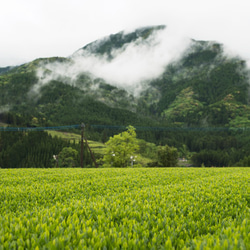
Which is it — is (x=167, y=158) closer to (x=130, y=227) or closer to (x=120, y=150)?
(x=120, y=150)

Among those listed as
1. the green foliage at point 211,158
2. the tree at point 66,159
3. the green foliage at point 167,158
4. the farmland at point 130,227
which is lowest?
the green foliage at point 211,158

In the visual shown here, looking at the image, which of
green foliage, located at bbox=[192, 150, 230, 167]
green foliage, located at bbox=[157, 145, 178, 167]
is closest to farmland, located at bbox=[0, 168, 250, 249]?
green foliage, located at bbox=[157, 145, 178, 167]

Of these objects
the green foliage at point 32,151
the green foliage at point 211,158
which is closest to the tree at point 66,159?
the green foliage at point 32,151

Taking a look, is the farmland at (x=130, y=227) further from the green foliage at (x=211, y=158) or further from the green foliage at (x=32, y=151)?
the green foliage at (x=211, y=158)

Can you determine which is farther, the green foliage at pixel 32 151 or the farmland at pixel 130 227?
the green foliage at pixel 32 151

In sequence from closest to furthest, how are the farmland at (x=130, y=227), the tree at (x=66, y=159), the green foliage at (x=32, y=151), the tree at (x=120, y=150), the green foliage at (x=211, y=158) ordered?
the farmland at (x=130, y=227), the tree at (x=120, y=150), the tree at (x=66, y=159), the green foliage at (x=32, y=151), the green foliage at (x=211, y=158)

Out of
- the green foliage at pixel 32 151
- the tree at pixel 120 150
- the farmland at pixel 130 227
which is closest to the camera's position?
the farmland at pixel 130 227

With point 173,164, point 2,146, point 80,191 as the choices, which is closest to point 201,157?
point 173,164

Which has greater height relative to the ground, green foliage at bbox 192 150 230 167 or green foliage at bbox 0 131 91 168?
green foliage at bbox 0 131 91 168

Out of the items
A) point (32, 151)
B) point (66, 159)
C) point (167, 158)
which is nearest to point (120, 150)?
point (167, 158)

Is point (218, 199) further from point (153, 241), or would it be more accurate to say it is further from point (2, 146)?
point (2, 146)

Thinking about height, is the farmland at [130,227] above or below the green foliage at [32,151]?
above

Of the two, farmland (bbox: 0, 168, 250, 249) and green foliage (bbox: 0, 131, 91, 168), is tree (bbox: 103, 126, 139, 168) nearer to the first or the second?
green foliage (bbox: 0, 131, 91, 168)

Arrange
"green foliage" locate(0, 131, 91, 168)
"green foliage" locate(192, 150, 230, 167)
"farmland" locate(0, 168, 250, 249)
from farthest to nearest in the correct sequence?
"green foliage" locate(192, 150, 230, 167), "green foliage" locate(0, 131, 91, 168), "farmland" locate(0, 168, 250, 249)
